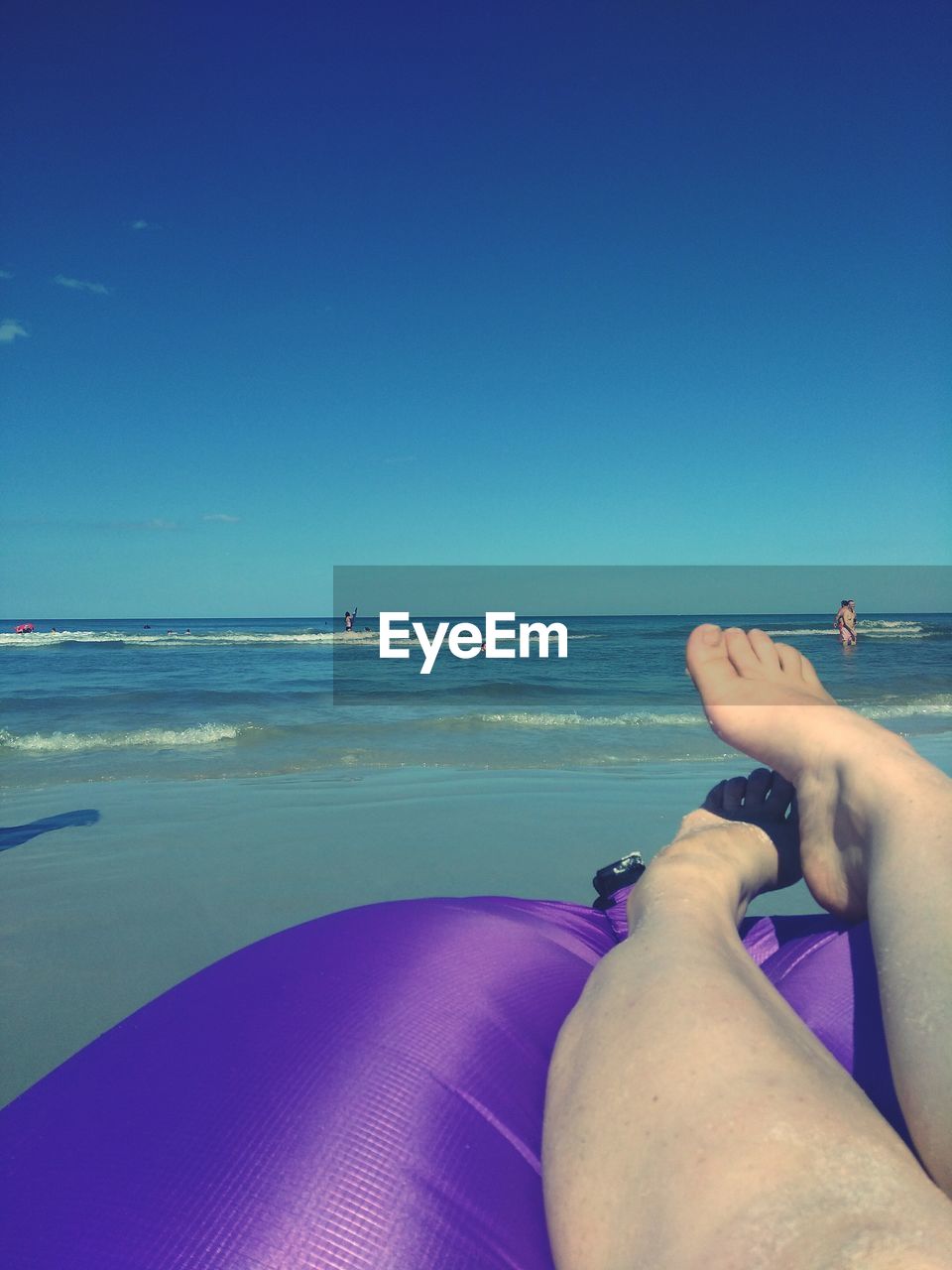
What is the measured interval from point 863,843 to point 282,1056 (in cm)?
91

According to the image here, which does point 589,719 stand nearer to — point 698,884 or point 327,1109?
point 698,884

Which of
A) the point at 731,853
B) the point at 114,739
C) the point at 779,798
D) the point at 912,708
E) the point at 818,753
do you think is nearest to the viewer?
the point at 731,853

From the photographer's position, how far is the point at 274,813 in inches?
148

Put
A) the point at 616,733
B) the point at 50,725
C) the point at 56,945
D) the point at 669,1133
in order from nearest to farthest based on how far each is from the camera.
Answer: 1. the point at 669,1133
2. the point at 56,945
3. the point at 616,733
4. the point at 50,725

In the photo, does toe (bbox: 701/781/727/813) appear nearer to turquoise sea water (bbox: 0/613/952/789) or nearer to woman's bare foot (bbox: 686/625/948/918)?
woman's bare foot (bbox: 686/625/948/918)

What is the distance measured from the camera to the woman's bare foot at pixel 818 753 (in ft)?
4.18

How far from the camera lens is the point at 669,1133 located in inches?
27.9

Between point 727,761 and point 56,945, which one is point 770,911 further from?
point 727,761

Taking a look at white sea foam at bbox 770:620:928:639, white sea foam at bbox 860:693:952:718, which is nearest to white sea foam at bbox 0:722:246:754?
white sea foam at bbox 860:693:952:718

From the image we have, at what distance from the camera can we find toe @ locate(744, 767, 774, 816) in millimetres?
1789

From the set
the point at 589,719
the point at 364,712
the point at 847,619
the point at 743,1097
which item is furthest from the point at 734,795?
the point at 847,619

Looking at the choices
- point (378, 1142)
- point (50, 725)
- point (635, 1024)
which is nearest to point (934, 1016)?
point (635, 1024)

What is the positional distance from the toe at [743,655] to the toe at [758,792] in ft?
1.10

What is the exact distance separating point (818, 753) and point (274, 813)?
9.25ft
